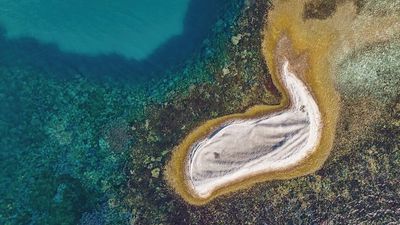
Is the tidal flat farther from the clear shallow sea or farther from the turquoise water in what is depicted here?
the turquoise water

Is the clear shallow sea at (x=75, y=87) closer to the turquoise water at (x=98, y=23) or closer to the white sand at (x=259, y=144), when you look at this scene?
the turquoise water at (x=98, y=23)

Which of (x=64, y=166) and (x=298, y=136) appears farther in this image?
(x=64, y=166)

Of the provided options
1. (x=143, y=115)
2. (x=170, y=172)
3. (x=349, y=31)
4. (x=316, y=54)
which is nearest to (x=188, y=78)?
(x=143, y=115)

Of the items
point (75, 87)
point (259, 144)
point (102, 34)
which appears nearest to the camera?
point (259, 144)

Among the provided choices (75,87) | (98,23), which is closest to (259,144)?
(75,87)

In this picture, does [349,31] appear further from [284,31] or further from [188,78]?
[188,78]

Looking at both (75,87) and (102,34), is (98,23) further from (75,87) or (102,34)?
(75,87)
